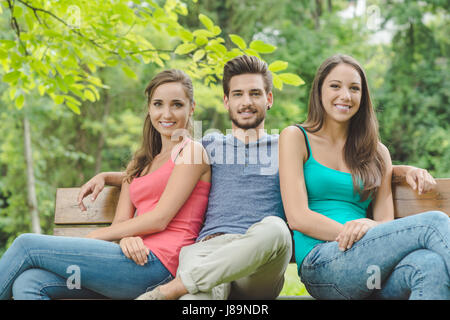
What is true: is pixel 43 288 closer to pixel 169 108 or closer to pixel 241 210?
pixel 241 210

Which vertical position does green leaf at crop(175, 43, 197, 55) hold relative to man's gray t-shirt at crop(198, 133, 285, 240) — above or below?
above

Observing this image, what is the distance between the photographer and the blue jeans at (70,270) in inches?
77.5

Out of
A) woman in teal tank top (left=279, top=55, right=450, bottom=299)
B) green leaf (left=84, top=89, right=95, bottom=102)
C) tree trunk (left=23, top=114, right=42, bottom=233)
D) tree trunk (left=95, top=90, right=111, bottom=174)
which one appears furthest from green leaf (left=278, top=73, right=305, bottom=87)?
tree trunk (left=95, top=90, right=111, bottom=174)

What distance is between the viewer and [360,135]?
2.36 m

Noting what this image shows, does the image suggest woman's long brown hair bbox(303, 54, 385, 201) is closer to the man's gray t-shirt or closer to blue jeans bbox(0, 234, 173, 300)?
the man's gray t-shirt

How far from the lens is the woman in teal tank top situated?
1.77 metres

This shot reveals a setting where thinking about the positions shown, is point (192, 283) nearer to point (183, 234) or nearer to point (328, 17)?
point (183, 234)

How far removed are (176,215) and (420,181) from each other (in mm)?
1206

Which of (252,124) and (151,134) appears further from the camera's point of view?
(151,134)

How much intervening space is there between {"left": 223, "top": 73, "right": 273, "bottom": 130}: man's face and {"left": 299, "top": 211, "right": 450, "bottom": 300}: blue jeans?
2.43ft

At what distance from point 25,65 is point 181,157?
1.57m

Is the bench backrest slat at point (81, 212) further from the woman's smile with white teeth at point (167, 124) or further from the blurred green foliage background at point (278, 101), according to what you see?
the blurred green foliage background at point (278, 101)

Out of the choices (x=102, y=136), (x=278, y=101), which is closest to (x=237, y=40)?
(x=278, y=101)

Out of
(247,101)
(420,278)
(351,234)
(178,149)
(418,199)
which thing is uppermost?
(247,101)
